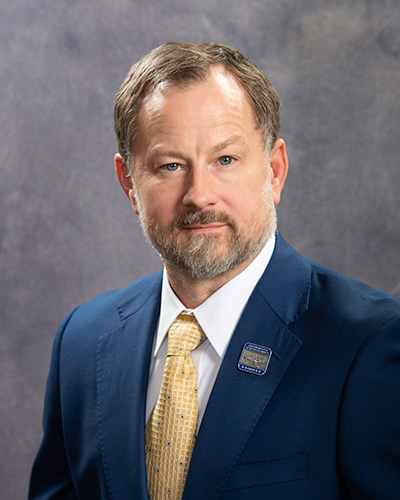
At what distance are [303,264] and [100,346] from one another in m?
0.74

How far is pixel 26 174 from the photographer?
139 inches

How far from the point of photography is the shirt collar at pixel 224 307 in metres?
2.12

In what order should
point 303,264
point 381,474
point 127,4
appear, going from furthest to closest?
point 127,4 < point 303,264 < point 381,474

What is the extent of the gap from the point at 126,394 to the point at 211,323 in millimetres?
356

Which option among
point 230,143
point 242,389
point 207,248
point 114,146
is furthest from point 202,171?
point 114,146

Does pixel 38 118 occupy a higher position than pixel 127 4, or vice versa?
pixel 127 4

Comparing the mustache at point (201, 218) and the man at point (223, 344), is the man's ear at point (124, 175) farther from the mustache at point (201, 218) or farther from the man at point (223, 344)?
the mustache at point (201, 218)

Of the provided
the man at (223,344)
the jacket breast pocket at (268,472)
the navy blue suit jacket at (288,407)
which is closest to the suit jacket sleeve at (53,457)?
the man at (223,344)

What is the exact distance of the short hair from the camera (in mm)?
2109

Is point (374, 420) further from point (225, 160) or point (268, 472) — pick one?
point (225, 160)

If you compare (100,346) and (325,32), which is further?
(325,32)

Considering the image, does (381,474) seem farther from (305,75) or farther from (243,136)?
(305,75)

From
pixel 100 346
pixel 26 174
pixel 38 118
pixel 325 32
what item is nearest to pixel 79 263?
pixel 26 174

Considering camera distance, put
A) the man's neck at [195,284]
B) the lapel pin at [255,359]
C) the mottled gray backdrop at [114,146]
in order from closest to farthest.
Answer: the lapel pin at [255,359], the man's neck at [195,284], the mottled gray backdrop at [114,146]
